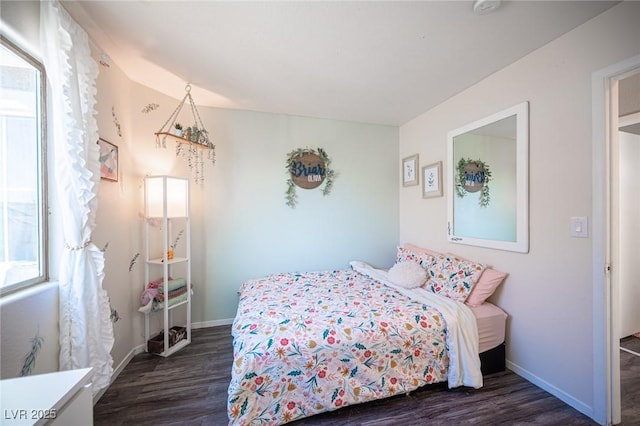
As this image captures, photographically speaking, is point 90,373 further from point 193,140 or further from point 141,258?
point 193,140

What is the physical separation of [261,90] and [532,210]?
257 centimetres

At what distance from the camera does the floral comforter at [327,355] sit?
55.3 inches

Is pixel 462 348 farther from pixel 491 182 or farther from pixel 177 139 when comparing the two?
pixel 177 139

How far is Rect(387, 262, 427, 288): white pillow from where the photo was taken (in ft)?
7.70

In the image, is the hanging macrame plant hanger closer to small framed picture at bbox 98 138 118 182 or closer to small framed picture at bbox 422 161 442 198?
small framed picture at bbox 98 138 118 182

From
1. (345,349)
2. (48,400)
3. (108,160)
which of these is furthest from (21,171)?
(345,349)

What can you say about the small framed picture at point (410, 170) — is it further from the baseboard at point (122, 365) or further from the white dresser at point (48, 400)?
the baseboard at point (122, 365)

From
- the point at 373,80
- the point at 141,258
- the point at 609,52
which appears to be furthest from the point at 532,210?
the point at 141,258

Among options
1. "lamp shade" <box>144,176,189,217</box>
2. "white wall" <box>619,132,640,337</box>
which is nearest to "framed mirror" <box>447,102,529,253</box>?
"white wall" <box>619,132,640,337</box>

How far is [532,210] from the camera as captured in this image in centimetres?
185

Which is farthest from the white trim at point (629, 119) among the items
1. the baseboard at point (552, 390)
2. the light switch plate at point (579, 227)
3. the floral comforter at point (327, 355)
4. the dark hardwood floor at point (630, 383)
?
the floral comforter at point (327, 355)

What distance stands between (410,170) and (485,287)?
1685 millimetres

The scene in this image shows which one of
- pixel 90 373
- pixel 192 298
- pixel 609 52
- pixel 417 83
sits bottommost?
pixel 192 298

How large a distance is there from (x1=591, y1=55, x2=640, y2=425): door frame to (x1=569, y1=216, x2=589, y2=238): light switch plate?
60 millimetres
